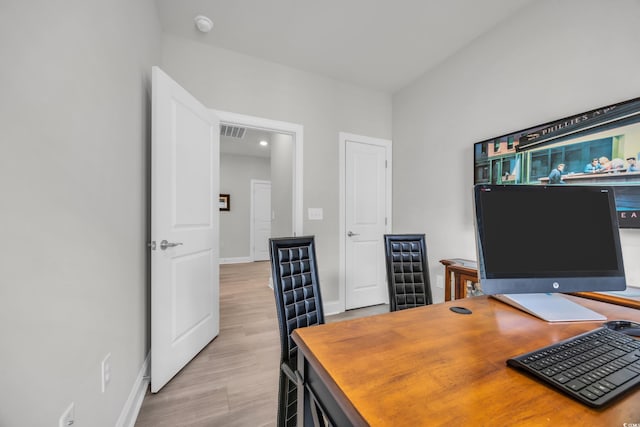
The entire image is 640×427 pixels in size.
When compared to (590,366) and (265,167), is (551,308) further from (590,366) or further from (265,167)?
(265,167)

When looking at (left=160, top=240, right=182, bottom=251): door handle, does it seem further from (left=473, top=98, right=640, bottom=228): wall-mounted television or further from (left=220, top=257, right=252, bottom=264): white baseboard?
(left=220, top=257, right=252, bottom=264): white baseboard

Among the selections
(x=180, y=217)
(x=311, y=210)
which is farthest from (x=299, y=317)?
(x=311, y=210)

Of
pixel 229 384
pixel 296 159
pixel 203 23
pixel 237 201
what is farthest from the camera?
pixel 237 201

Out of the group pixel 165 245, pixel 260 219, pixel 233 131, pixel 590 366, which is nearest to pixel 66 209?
pixel 165 245

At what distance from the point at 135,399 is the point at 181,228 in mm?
1061

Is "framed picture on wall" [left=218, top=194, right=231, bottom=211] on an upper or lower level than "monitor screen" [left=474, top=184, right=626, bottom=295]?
upper

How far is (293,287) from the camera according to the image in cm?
128

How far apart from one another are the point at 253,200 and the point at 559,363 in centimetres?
646

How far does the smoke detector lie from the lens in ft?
6.88

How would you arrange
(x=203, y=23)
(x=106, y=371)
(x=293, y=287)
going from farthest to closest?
(x=203, y=23)
(x=293, y=287)
(x=106, y=371)

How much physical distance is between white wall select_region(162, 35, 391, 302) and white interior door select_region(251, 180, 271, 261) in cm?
382

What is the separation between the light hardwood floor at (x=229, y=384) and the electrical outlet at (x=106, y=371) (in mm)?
453

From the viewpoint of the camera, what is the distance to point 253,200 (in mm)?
6621

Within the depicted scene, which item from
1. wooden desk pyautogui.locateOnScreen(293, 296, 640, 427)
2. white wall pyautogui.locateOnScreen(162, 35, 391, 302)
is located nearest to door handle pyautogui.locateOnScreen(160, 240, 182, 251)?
wooden desk pyautogui.locateOnScreen(293, 296, 640, 427)
